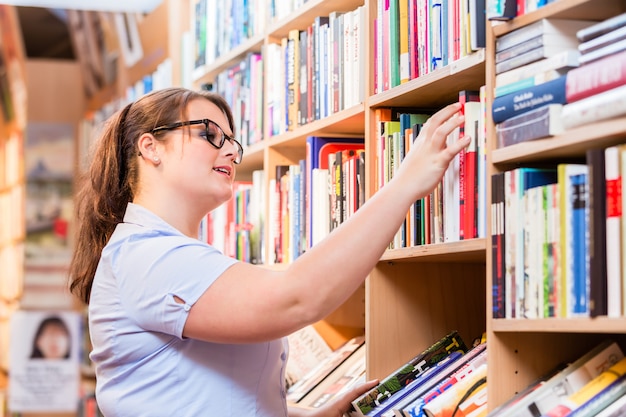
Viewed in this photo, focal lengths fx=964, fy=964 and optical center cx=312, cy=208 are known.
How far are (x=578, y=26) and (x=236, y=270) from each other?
75 cm

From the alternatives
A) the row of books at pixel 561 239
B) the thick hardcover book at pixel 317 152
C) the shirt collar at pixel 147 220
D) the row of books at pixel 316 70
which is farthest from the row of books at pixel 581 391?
the thick hardcover book at pixel 317 152

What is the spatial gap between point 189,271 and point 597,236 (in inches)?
28.4

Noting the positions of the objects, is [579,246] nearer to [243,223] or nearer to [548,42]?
[548,42]

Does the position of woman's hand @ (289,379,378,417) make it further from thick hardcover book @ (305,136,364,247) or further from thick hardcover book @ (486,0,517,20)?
thick hardcover book @ (486,0,517,20)

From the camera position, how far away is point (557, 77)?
164cm

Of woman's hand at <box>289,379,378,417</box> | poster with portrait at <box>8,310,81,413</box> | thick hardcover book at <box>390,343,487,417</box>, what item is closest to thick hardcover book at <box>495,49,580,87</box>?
thick hardcover book at <box>390,343,487,417</box>

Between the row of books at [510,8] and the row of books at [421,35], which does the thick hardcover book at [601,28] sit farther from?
the row of books at [421,35]

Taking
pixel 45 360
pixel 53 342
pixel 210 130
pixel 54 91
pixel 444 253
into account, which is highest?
pixel 54 91

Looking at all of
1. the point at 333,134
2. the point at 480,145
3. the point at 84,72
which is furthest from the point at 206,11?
the point at 84,72

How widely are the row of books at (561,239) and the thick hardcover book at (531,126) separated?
0.06 metres

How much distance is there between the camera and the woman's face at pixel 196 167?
2035 mm

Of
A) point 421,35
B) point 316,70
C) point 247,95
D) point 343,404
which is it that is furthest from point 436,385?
point 247,95

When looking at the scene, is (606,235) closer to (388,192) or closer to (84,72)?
(388,192)

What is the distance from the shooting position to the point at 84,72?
6.73 meters
